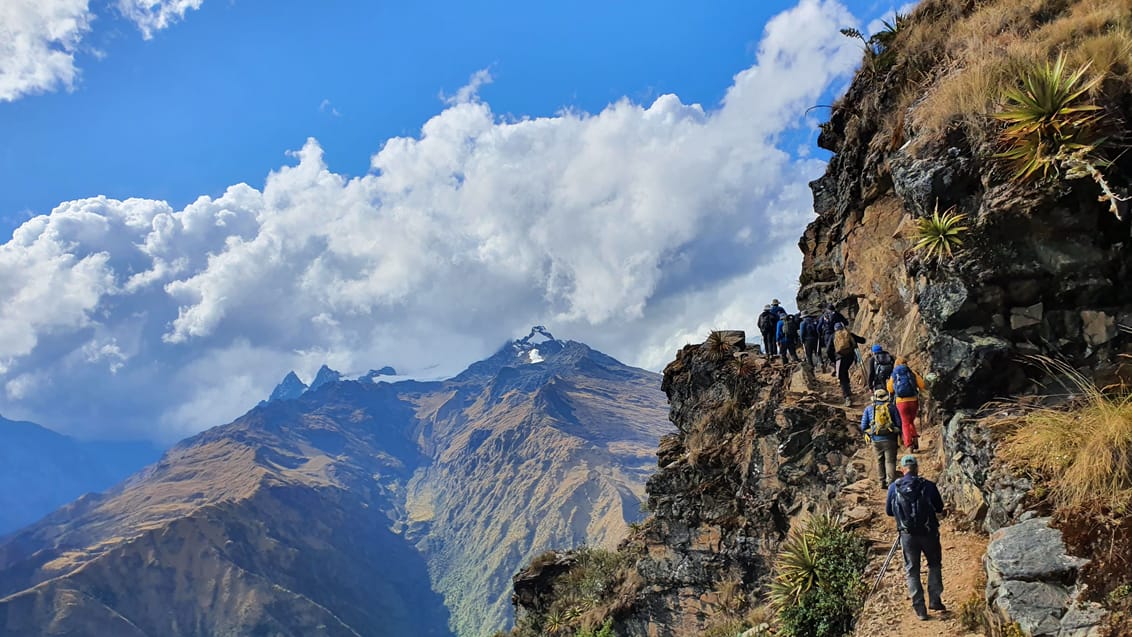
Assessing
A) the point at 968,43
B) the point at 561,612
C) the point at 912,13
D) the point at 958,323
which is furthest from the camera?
the point at 561,612

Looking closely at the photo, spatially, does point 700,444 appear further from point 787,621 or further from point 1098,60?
point 1098,60

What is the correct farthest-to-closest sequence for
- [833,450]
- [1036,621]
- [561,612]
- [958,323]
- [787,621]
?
[561,612] → [833,450] → [958,323] → [787,621] → [1036,621]

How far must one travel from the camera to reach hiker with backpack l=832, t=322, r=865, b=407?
17.5m

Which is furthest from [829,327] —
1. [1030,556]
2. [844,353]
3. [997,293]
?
[1030,556]

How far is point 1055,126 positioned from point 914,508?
23.3 feet

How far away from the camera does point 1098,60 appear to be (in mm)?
11828

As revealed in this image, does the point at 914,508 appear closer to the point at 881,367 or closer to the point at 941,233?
the point at 941,233

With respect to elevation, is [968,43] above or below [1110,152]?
above

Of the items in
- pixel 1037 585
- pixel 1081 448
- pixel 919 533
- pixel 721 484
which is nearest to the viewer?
pixel 1037 585

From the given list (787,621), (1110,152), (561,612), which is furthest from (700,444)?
(1110,152)

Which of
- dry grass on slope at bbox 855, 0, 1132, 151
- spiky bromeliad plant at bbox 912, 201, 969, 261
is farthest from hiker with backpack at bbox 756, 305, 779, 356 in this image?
spiky bromeliad plant at bbox 912, 201, 969, 261

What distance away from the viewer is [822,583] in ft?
37.3

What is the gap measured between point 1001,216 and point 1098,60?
11.0ft

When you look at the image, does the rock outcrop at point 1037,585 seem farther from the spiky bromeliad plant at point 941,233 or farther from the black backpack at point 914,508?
the spiky bromeliad plant at point 941,233
